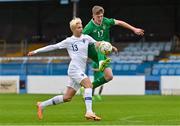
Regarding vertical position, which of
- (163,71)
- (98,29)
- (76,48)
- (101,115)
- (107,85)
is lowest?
(107,85)

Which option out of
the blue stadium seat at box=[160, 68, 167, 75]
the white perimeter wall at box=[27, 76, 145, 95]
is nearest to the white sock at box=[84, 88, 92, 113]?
the white perimeter wall at box=[27, 76, 145, 95]

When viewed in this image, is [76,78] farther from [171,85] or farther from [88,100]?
[171,85]

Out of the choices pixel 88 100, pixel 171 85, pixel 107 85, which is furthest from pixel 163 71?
pixel 88 100

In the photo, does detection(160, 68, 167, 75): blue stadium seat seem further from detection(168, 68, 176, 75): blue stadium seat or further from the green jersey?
the green jersey

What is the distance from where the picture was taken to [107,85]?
104 ft

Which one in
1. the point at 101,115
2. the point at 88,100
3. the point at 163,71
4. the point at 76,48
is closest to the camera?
the point at 88,100

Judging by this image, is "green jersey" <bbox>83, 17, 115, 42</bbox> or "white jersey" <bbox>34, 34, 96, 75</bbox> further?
"green jersey" <bbox>83, 17, 115, 42</bbox>

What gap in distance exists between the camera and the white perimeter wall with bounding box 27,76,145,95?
103 ft

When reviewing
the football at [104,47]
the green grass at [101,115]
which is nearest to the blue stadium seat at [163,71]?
the green grass at [101,115]

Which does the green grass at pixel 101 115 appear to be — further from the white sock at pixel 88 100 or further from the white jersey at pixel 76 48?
the white jersey at pixel 76 48

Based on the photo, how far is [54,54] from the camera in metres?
44.4

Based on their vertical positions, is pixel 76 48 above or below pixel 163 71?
above

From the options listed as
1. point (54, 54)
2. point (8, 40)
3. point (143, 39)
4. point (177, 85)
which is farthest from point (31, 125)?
point (8, 40)

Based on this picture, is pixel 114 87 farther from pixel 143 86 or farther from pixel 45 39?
pixel 45 39
